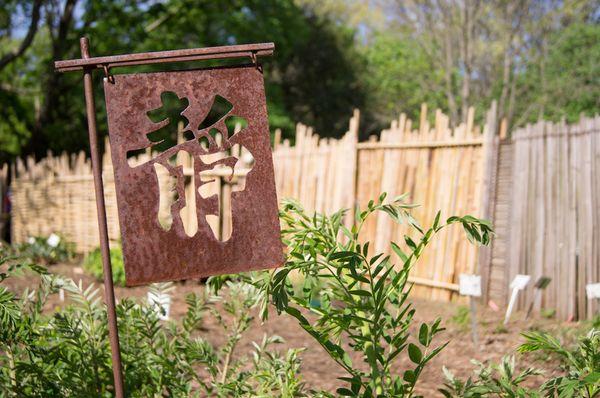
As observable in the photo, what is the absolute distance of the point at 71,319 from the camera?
2703 millimetres

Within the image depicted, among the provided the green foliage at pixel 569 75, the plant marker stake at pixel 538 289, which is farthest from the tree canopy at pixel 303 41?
the plant marker stake at pixel 538 289

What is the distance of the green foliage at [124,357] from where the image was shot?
97.0 inches

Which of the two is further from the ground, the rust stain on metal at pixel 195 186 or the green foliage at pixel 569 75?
the green foliage at pixel 569 75

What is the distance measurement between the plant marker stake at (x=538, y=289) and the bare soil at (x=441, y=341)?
15 centimetres

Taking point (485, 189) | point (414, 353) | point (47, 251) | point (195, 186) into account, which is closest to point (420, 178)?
point (485, 189)

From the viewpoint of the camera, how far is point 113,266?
823 centimetres

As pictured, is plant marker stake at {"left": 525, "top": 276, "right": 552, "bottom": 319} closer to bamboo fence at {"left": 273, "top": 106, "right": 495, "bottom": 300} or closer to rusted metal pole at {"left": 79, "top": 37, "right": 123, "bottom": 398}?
bamboo fence at {"left": 273, "top": 106, "right": 495, "bottom": 300}

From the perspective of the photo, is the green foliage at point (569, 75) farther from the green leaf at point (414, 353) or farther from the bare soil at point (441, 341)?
the green leaf at point (414, 353)

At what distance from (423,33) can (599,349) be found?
1734 cm

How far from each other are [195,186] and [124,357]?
1125mm

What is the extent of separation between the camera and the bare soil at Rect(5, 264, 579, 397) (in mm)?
4195

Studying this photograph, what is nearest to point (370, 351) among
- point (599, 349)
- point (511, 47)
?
point (599, 349)

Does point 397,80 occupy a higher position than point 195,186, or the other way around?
point 397,80

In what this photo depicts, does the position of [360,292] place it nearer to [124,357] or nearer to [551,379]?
[551,379]
